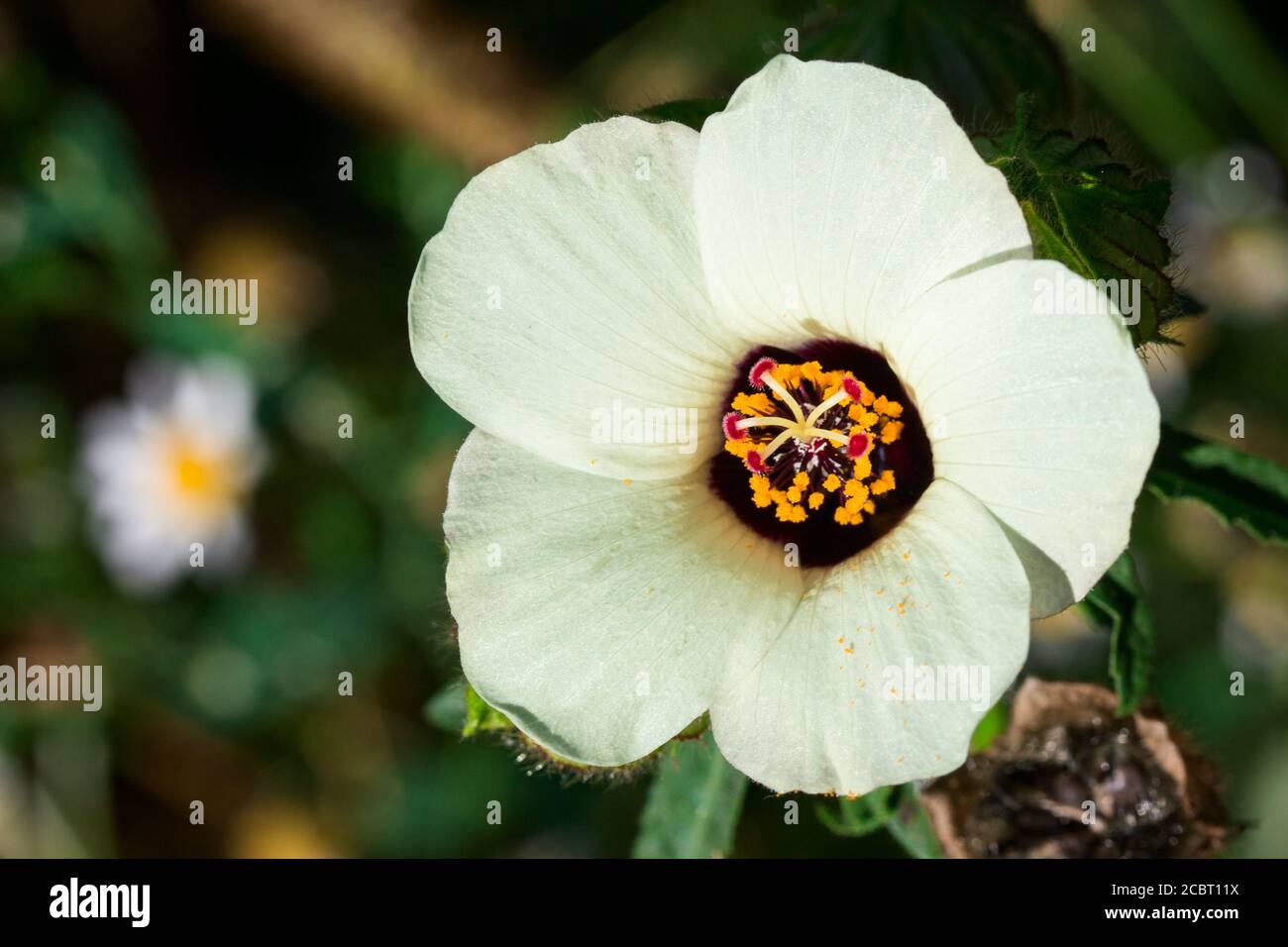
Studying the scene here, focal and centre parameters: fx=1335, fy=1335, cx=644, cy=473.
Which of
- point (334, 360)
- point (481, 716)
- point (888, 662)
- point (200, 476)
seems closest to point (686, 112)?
point (888, 662)

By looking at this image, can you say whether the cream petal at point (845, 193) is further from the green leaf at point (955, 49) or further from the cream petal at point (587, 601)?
the green leaf at point (955, 49)

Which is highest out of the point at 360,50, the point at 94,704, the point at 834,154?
the point at 360,50

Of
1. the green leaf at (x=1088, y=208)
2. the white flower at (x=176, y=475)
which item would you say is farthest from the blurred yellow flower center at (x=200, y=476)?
the green leaf at (x=1088, y=208)

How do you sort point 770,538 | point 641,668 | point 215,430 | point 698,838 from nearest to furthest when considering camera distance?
point 641,668, point 770,538, point 698,838, point 215,430

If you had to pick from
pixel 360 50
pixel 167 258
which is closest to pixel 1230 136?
pixel 360 50

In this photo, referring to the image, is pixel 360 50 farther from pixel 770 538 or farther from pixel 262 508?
pixel 770 538
